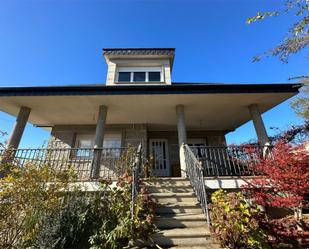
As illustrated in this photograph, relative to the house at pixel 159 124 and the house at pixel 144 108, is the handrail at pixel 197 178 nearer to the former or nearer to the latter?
the house at pixel 159 124

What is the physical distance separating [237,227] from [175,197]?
6.31ft

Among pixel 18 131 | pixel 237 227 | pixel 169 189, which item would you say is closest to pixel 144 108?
pixel 169 189

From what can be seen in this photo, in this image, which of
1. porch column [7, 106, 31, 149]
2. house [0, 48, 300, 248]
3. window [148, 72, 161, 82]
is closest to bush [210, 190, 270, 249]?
house [0, 48, 300, 248]

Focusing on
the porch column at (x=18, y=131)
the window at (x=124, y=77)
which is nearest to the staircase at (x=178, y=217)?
the porch column at (x=18, y=131)

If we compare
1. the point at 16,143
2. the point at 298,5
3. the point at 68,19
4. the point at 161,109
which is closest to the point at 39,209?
the point at 16,143

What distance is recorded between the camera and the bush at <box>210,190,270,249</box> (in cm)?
283

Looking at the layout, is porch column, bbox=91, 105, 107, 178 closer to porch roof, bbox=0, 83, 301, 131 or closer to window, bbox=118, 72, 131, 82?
porch roof, bbox=0, 83, 301, 131

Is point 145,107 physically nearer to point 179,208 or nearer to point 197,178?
point 197,178

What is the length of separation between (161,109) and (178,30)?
13.4 ft

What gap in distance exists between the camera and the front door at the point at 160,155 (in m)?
8.87

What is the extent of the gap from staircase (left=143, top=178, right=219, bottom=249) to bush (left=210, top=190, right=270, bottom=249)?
320 mm

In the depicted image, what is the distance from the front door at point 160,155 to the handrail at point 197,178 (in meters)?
3.07

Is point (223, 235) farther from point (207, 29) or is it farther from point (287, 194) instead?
point (207, 29)

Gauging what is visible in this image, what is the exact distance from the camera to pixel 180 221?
12.4 feet
